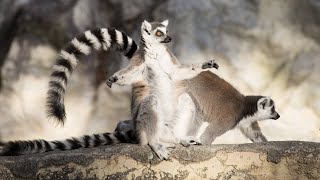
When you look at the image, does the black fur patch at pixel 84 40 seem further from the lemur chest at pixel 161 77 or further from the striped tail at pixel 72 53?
the lemur chest at pixel 161 77

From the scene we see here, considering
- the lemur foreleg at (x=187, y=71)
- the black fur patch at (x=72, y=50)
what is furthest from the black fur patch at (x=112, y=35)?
the lemur foreleg at (x=187, y=71)

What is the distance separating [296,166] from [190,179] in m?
0.63

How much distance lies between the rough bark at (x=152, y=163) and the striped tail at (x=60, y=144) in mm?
285

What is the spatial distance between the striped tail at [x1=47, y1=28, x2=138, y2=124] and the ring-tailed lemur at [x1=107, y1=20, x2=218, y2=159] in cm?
41

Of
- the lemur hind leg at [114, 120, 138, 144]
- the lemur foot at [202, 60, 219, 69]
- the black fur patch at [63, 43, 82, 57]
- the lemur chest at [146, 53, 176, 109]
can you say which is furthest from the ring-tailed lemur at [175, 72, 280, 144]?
the black fur patch at [63, 43, 82, 57]

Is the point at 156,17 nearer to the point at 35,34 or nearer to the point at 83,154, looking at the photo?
the point at 35,34

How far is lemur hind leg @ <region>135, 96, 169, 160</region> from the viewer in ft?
13.6

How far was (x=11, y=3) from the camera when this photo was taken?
6.54 meters

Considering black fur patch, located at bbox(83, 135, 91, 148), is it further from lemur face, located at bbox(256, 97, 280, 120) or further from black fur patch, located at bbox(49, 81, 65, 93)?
lemur face, located at bbox(256, 97, 280, 120)

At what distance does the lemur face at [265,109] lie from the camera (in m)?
5.55

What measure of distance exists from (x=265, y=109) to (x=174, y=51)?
1.30 metres

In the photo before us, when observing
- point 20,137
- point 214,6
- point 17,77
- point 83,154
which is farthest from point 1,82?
point 83,154

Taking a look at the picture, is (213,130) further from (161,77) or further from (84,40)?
(84,40)

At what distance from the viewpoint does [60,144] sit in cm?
446
